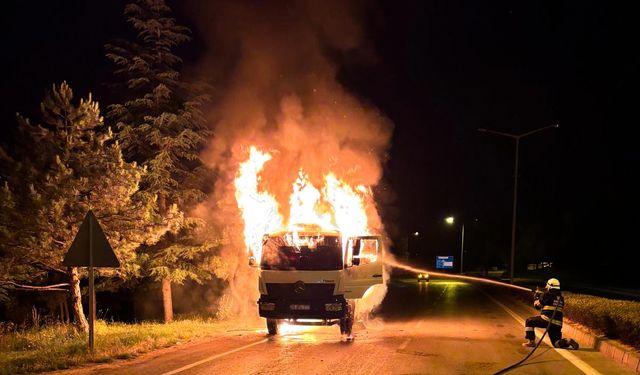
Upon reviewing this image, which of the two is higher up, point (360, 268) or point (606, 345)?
point (360, 268)

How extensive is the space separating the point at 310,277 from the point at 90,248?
4.87 metres

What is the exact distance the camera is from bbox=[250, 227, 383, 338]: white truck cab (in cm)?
1337

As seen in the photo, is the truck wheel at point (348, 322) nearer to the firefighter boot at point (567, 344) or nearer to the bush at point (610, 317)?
the firefighter boot at point (567, 344)

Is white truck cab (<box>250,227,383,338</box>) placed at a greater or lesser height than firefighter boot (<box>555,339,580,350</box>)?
Answer: greater

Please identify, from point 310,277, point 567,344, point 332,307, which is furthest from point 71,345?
point 567,344

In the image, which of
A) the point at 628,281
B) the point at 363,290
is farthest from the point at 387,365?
the point at 628,281

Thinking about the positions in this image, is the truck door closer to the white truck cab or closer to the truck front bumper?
the white truck cab

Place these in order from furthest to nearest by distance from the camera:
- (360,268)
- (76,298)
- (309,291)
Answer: (76,298) < (360,268) < (309,291)

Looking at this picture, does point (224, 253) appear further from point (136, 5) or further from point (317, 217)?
point (136, 5)

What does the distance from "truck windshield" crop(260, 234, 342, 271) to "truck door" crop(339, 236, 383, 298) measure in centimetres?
45

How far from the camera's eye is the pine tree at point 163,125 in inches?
933

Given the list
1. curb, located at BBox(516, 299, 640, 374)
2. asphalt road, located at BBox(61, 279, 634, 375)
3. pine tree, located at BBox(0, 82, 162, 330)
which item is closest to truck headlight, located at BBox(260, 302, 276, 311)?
asphalt road, located at BBox(61, 279, 634, 375)

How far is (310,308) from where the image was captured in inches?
525

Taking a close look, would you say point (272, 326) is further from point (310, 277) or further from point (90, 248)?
point (90, 248)
